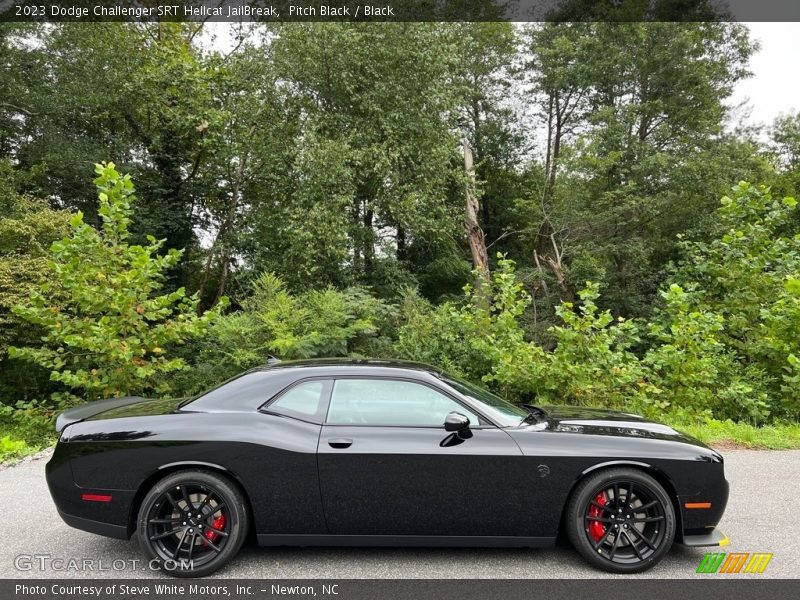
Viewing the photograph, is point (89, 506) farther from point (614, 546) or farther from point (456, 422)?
point (614, 546)

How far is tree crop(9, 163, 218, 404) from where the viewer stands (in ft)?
26.4

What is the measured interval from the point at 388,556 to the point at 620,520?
1.57 m

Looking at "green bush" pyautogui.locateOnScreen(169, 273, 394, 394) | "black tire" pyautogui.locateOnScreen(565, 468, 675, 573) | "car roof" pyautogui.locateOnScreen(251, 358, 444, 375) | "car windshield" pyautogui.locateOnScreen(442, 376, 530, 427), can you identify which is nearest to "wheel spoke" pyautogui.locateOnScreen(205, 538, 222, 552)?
"car roof" pyautogui.locateOnScreen(251, 358, 444, 375)

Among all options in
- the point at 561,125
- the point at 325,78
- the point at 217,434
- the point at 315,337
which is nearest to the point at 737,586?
the point at 217,434

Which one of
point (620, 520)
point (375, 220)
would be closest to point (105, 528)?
point (620, 520)

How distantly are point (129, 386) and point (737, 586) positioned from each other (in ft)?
27.4

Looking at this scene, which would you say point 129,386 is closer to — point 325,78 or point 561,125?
point 325,78

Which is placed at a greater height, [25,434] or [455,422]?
[455,422]

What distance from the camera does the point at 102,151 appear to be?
15.4m

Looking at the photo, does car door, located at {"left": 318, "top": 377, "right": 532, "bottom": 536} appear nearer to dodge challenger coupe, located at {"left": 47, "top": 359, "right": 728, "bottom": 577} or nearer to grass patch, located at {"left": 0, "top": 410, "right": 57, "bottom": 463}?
dodge challenger coupe, located at {"left": 47, "top": 359, "right": 728, "bottom": 577}

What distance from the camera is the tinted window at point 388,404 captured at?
3.75 m

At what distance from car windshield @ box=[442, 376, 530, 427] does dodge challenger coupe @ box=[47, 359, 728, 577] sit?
0.55 feet

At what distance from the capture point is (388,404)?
3.80m

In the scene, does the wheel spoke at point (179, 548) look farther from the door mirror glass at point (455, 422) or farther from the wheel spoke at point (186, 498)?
the door mirror glass at point (455, 422)
